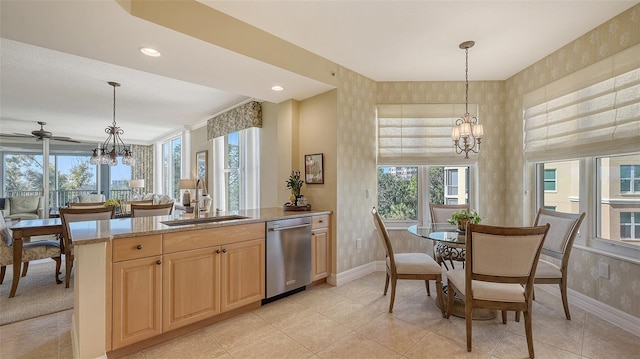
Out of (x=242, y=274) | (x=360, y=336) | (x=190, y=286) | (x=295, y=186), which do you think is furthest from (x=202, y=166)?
(x=360, y=336)

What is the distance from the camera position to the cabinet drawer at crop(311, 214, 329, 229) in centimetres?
318

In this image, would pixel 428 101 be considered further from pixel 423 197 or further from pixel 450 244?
pixel 450 244

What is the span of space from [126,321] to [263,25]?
2.64m

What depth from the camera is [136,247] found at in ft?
6.45

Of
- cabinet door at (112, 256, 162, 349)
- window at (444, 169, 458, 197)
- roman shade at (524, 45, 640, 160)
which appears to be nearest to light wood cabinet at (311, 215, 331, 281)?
cabinet door at (112, 256, 162, 349)

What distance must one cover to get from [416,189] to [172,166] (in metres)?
6.86

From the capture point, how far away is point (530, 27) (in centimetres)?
250

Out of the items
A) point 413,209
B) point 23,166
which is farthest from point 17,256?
point 23,166

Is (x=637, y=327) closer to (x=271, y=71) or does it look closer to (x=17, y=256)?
(x=271, y=71)

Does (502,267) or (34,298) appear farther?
(34,298)

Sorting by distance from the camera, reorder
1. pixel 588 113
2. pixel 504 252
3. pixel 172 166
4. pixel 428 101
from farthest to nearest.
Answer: pixel 172 166
pixel 428 101
pixel 588 113
pixel 504 252

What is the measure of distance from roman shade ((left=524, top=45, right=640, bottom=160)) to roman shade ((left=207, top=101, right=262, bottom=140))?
3763 millimetres

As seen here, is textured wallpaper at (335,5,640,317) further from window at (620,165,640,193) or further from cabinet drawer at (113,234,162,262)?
cabinet drawer at (113,234,162,262)

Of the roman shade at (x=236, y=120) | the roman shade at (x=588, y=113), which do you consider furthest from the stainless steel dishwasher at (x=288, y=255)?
the roman shade at (x=588, y=113)
